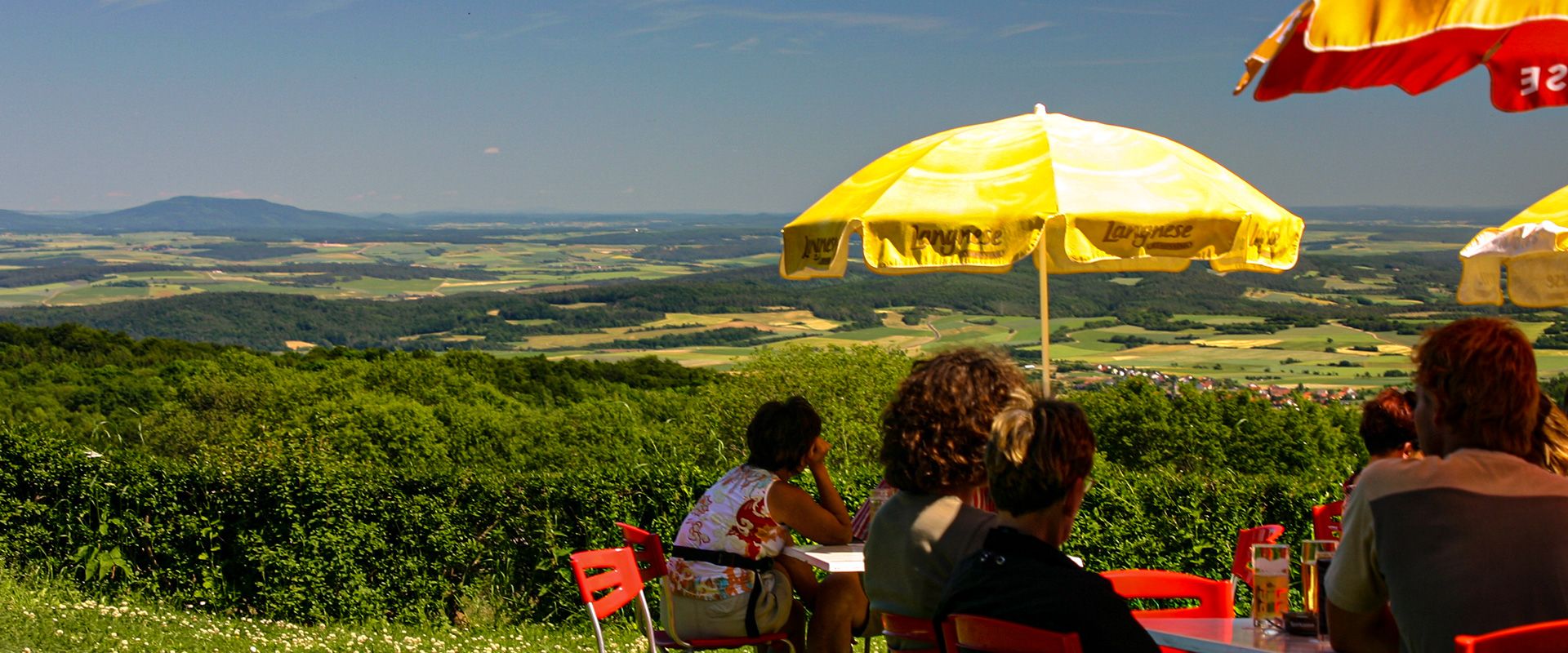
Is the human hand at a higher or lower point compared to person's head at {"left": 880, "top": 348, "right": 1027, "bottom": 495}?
lower

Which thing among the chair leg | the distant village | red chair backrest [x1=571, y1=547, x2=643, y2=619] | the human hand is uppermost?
the human hand

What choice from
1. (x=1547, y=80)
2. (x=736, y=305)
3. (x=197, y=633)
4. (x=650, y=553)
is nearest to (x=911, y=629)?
(x=650, y=553)

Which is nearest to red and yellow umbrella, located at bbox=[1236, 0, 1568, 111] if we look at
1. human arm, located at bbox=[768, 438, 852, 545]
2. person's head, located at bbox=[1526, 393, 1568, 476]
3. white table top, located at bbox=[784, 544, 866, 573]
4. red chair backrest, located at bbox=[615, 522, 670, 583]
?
person's head, located at bbox=[1526, 393, 1568, 476]

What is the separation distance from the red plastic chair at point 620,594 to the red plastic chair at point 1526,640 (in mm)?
2919

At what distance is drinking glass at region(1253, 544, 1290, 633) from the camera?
11.6 ft

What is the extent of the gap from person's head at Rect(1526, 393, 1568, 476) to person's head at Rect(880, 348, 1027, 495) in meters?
1.31

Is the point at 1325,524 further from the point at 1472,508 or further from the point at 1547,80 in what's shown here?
the point at 1472,508

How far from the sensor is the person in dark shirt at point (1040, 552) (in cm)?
290

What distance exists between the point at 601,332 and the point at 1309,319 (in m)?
42.6

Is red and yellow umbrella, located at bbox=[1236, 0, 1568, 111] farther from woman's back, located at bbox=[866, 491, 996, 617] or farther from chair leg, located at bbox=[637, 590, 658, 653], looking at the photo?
chair leg, located at bbox=[637, 590, 658, 653]

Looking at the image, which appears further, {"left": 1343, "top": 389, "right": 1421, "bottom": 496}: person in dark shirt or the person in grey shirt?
{"left": 1343, "top": 389, "right": 1421, "bottom": 496}: person in dark shirt

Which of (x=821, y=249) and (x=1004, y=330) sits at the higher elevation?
(x=821, y=249)

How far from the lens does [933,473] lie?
12.8ft

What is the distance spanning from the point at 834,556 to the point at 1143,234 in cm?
155
